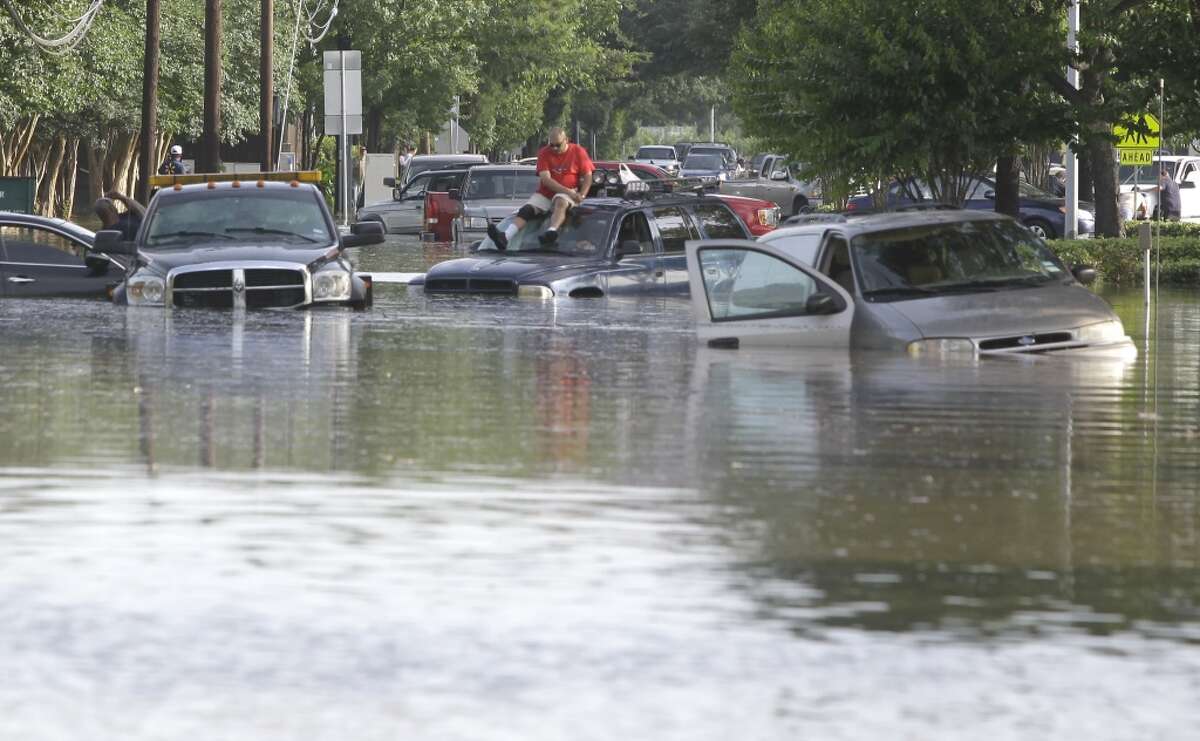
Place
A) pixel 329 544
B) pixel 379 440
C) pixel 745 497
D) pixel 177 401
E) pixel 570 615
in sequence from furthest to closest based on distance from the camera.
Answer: pixel 177 401, pixel 379 440, pixel 745 497, pixel 329 544, pixel 570 615

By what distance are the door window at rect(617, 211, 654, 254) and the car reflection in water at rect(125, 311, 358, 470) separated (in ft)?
9.86

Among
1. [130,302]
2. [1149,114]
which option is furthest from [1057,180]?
[130,302]

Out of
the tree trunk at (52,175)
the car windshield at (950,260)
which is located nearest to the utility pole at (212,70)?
the tree trunk at (52,175)

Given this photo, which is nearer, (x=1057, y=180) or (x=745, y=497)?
(x=745, y=497)

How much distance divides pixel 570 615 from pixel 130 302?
14.1 metres

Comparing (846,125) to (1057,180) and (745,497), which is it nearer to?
(745,497)

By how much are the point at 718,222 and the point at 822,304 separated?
23.3 ft

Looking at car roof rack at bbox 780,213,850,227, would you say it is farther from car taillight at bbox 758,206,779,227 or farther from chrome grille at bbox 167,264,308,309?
car taillight at bbox 758,206,779,227

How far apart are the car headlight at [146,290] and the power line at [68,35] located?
22269 mm

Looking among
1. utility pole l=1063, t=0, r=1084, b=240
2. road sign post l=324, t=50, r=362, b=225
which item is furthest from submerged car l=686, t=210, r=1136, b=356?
road sign post l=324, t=50, r=362, b=225

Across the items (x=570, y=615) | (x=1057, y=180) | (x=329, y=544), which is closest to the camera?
(x=570, y=615)

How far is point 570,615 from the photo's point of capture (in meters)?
7.57

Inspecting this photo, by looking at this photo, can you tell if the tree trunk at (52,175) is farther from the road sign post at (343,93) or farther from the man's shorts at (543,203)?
the man's shorts at (543,203)

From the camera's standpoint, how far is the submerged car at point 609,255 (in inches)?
898
